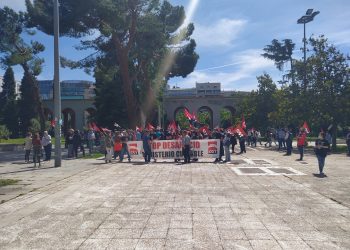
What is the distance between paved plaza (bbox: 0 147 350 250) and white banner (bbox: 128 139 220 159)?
667 centimetres

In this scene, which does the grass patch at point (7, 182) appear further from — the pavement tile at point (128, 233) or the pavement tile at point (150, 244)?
the pavement tile at point (150, 244)

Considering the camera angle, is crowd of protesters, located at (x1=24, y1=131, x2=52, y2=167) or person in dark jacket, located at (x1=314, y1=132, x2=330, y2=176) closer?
person in dark jacket, located at (x1=314, y1=132, x2=330, y2=176)

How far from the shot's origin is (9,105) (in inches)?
3120

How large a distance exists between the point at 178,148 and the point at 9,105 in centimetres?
6550

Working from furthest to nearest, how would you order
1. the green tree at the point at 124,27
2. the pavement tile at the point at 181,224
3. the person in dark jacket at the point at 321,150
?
the green tree at the point at 124,27
the person in dark jacket at the point at 321,150
the pavement tile at the point at 181,224

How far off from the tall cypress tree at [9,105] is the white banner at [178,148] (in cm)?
5950

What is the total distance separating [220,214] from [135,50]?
27.5 m

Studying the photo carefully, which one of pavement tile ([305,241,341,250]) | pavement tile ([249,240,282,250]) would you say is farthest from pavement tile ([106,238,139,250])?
pavement tile ([305,241,341,250])

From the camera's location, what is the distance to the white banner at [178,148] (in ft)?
71.1

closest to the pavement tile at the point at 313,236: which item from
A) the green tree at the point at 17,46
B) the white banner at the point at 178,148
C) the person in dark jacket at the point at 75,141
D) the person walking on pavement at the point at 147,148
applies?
the white banner at the point at 178,148

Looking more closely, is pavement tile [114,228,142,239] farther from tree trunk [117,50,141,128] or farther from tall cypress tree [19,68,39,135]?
tall cypress tree [19,68,39,135]

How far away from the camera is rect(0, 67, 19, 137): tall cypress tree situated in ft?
252

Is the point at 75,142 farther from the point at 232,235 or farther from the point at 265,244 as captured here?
the point at 265,244

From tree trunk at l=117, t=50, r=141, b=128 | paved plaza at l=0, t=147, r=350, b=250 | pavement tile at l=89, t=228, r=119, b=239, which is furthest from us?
tree trunk at l=117, t=50, r=141, b=128
